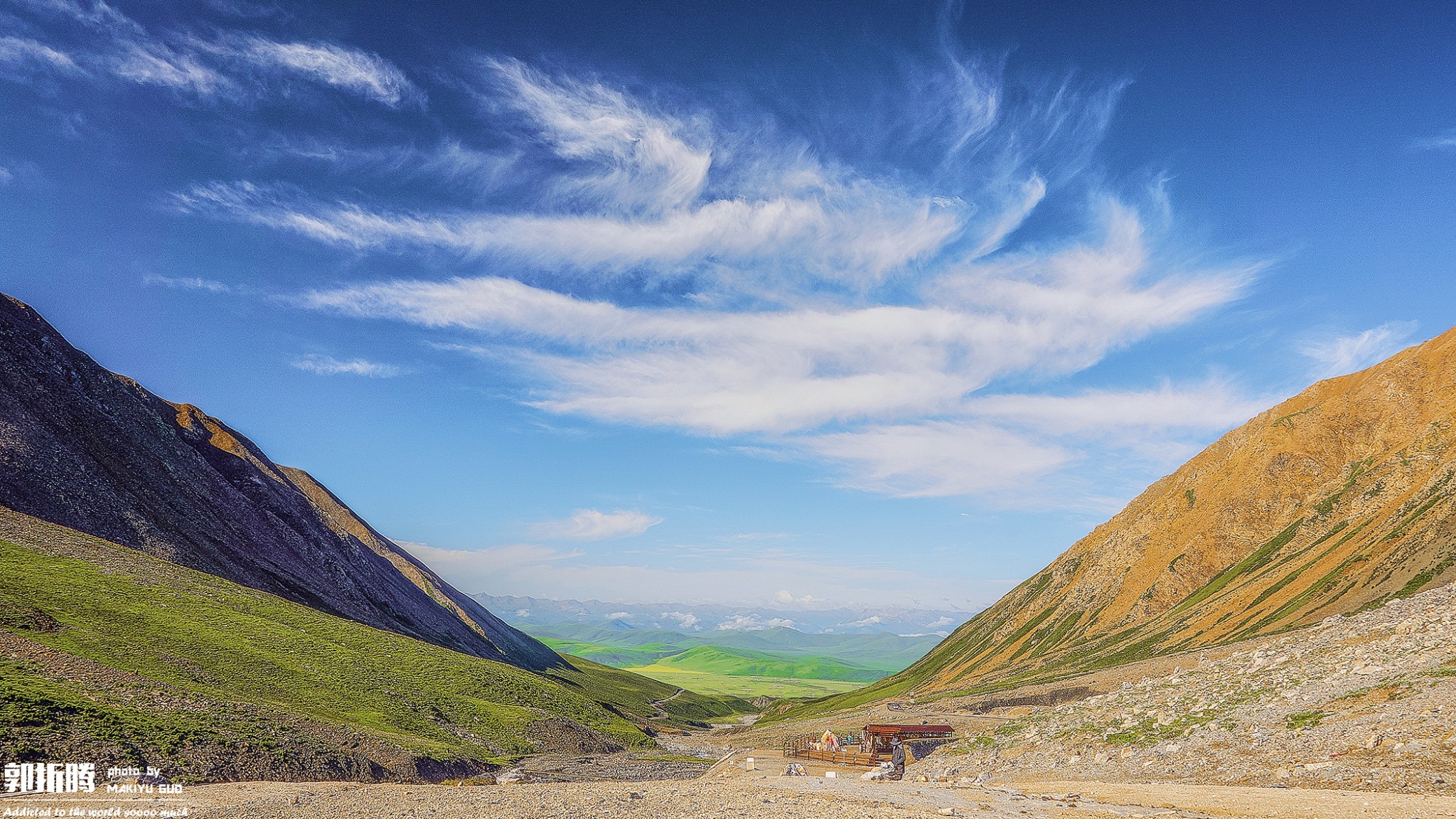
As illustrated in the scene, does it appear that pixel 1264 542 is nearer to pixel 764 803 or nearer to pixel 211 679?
pixel 764 803

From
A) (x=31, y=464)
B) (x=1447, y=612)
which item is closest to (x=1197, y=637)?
(x=1447, y=612)

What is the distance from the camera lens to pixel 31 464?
83.6m

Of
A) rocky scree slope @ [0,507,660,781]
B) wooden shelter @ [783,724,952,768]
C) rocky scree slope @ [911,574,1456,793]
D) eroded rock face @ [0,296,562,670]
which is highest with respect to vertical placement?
eroded rock face @ [0,296,562,670]

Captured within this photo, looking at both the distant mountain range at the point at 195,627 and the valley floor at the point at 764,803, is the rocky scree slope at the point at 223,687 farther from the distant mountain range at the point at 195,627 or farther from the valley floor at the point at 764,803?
the valley floor at the point at 764,803

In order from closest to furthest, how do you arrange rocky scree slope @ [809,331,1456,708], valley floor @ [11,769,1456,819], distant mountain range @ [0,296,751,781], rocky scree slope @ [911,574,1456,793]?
1. valley floor @ [11,769,1456,819]
2. rocky scree slope @ [911,574,1456,793]
3. distant mountain range @ [0,296,751,781]
4. rocky scree slope @ [809,331,1456,708]

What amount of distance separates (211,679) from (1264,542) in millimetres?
167859

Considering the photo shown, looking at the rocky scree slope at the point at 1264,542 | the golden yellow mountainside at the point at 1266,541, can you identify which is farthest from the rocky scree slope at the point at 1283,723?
the golden yellow mountainside at the point at 1266,541

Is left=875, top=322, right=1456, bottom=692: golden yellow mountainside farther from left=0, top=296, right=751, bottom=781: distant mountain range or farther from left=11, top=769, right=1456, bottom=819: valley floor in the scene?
left=0, top=296, right=751, bottom=781: distant mountain range

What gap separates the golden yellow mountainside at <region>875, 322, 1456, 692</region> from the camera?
8969 centimetres

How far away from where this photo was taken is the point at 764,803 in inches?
1199

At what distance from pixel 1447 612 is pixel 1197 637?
2963 inches

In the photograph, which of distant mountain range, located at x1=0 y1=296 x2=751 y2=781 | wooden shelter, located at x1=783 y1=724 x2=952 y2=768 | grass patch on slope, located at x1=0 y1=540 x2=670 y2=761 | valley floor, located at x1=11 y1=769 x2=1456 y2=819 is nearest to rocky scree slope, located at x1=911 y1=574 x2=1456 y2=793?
valley floor, located at x1=11 y1=769 x2=1456 y2=819

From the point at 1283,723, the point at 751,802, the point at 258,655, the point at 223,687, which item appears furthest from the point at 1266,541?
the point at 223,687

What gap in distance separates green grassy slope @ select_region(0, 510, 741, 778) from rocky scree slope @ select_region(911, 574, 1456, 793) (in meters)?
45.2
